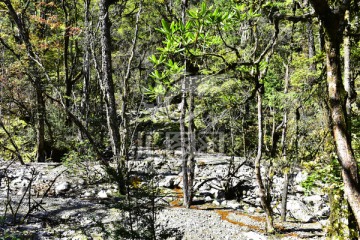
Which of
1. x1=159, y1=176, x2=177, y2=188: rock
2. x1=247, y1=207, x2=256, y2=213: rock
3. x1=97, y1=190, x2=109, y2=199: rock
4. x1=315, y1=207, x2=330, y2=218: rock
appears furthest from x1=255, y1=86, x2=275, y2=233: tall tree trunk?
x1=159, y1=176, x2=177, y2=188: rock

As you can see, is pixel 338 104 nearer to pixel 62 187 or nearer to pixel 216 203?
pixel 216 203

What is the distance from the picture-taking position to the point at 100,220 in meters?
5.31

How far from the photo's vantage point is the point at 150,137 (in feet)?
63.0

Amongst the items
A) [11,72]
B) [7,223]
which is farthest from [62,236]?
[11,72]

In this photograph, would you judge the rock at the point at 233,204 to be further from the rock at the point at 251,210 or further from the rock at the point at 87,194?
the rock at the point at 87,194

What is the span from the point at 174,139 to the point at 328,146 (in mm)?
14894

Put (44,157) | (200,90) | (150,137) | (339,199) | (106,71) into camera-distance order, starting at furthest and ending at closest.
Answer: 1. (150,137)
2. (44,157)
3. (200,90)
4. (106,71)
5. (339,199)

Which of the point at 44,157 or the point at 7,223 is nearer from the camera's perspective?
the point at 7,223

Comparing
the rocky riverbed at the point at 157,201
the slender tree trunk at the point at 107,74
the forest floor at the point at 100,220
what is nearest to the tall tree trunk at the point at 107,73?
the slender tree trunk at the point at 107,74

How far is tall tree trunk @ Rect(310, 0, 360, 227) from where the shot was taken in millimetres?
1976

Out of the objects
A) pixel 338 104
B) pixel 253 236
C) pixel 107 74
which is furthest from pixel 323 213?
pixel 338 104

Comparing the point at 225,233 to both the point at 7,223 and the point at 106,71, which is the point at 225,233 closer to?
the point at 7,223

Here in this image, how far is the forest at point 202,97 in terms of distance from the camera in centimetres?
225

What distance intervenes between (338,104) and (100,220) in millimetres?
4579
